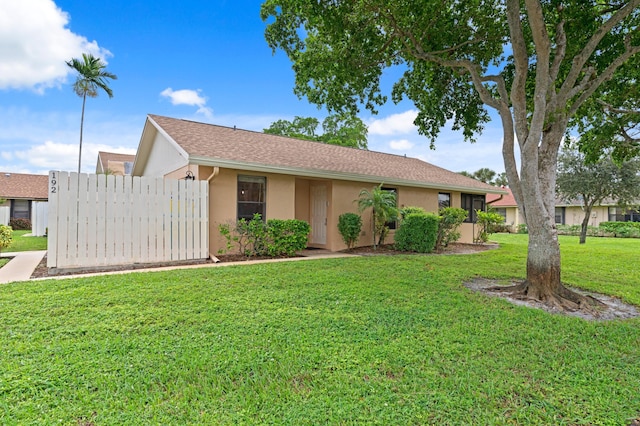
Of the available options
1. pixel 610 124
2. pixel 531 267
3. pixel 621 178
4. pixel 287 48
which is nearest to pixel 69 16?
pixel 287 48

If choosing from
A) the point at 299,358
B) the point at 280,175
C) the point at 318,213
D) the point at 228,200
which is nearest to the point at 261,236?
the point at 228,200

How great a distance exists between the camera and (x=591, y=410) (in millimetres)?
2500

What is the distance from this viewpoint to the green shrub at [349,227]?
10688 millimetres

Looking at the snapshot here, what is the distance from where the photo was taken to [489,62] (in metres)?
8.62

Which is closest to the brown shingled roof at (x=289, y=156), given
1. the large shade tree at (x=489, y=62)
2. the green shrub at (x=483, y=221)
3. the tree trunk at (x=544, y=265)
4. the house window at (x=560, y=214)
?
the green shrub at (x=483, y=221)

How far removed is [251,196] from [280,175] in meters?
1.13

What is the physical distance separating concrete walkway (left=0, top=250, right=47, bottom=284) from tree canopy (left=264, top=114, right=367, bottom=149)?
994 inches

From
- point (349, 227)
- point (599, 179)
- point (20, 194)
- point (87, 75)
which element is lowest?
point (349, 227)

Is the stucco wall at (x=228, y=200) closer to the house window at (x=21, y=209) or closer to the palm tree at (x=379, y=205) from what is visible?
the palm tree at (x=379, y=205)

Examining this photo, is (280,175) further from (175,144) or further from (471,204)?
(471,204)

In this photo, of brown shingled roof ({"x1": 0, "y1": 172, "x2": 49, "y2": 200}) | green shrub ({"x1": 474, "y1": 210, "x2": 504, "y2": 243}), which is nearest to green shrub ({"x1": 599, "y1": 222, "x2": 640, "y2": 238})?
green shrub ({"x1": 474, "y1": 210, "x2": 504, "y2": 243})

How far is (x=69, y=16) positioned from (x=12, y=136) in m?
15.3

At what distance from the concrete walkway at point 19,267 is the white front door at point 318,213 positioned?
770 centimetres

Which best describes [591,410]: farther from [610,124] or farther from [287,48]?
[610,124]
